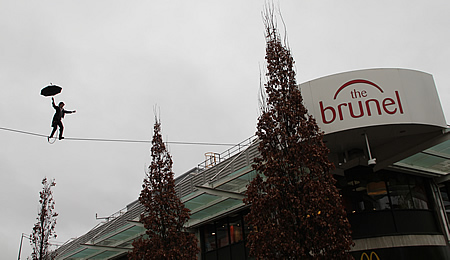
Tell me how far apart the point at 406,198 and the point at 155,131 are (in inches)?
487

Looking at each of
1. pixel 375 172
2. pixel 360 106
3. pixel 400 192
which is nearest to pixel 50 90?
pixel 360 106

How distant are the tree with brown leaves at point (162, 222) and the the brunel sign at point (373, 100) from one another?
641 centimetres

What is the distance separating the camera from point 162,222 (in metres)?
15.6

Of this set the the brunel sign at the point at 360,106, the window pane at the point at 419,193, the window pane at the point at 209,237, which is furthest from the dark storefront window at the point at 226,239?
the the brunel sign at the point at 360,106

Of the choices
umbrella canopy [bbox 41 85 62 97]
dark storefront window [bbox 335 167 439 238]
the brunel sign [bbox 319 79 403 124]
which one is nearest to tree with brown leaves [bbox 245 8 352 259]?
the brunel sign [bbox 319 79 403 124]

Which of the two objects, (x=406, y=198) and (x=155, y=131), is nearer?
(x=155, y=131)

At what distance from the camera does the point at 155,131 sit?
702 inches

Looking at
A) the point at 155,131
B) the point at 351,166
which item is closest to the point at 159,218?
the point at 155,131

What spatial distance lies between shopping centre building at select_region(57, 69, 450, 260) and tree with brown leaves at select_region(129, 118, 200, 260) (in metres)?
4.68

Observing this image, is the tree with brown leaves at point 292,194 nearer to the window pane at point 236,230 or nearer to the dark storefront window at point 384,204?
the dark storefront window at point 384,204

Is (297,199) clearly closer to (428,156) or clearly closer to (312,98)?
(312,98)

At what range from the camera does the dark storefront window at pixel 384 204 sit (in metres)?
19.8

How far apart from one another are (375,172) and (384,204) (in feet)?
5.12

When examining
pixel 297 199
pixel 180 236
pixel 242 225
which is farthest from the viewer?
pixel 242 225
